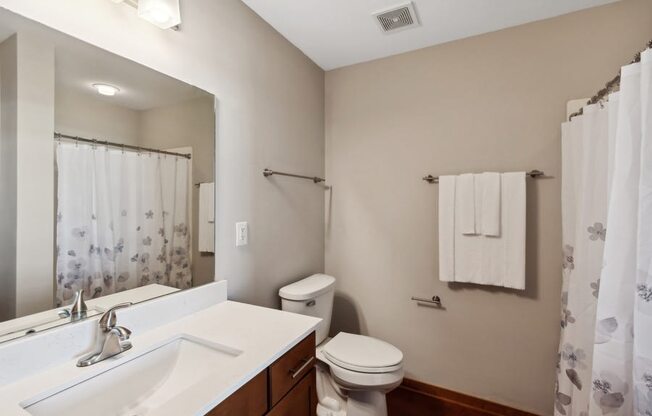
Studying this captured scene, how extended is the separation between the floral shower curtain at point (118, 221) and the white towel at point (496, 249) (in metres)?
1.50

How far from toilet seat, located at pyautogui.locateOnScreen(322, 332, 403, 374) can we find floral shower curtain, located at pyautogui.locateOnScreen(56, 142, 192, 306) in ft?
2.89

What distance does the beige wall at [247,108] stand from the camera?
1056 millimetres

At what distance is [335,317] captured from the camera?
2.34 m

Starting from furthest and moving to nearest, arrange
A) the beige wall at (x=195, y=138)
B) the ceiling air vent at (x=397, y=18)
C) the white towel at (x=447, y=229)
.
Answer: the white towel at (x=447, y=229), the ceiling air vent at (x=397, y=18), the beige wall at (x=195, y=138)

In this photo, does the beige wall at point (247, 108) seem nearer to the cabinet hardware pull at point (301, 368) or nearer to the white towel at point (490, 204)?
the cabinet hardware pull at point (301, 368)

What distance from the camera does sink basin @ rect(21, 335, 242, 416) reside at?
2.45ft

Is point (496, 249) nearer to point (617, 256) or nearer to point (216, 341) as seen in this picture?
point (617, 256)

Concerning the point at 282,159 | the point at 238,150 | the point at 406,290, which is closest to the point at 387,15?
the point at 282,159

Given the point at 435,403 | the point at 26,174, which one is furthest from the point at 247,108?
the point at 435,403

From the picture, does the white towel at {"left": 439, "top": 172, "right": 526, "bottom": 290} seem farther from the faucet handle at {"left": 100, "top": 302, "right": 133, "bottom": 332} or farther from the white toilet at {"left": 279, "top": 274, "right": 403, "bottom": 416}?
the faucet handle at {"left": 100, "top": 302, "right": 133, "bottom": 332}

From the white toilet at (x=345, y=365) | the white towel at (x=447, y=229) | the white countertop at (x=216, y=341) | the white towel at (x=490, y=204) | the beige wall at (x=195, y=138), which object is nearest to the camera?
the white countertop at (x=216, y=341)

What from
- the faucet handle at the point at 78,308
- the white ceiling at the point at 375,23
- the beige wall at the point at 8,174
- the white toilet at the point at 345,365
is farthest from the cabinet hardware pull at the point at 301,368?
the white ceiling at the point at 375,23

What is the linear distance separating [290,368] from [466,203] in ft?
4.60

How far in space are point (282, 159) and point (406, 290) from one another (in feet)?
4.06
